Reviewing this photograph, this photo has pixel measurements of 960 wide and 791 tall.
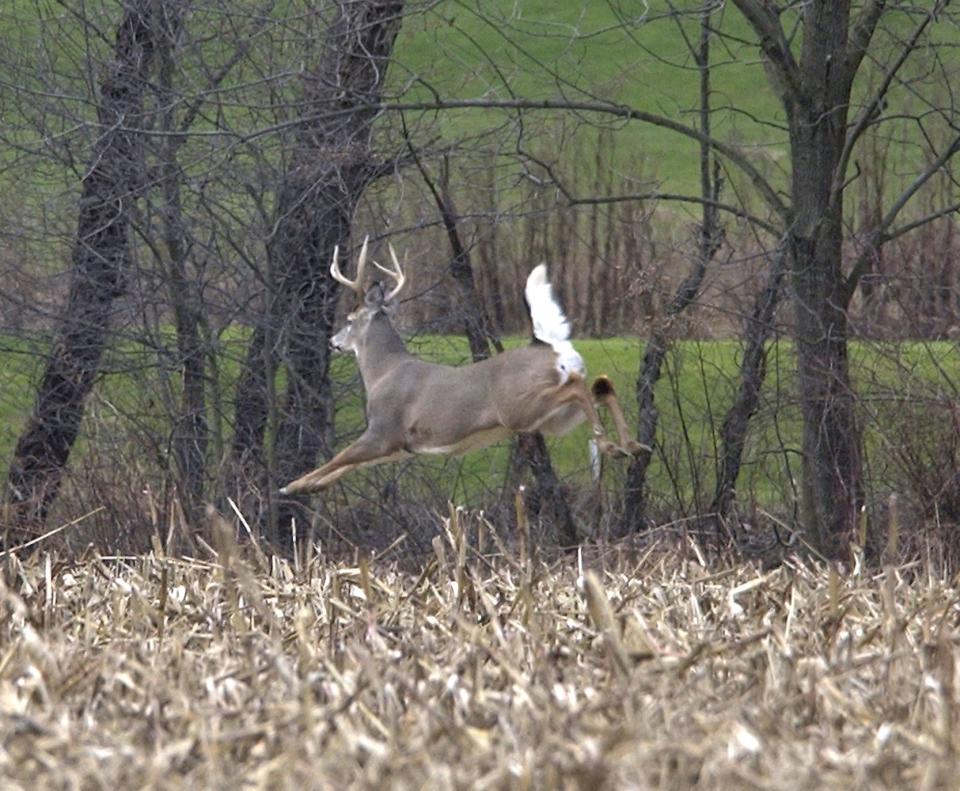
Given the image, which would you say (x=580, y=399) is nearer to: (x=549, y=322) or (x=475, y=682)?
(x=549, y=322)

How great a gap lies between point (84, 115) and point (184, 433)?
2845 millimetres

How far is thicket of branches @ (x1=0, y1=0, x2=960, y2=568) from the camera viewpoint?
43.4ft

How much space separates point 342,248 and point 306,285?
21.5 inches

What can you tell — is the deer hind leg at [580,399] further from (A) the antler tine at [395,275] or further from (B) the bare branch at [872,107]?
(B) the bare branch at [872,107]

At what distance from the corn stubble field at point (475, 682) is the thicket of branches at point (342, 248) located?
293 inches

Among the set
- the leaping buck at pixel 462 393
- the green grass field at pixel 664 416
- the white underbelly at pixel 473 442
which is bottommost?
the green grass field at pixel 664 416

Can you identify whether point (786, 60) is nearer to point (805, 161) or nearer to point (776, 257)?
point (805, 161)

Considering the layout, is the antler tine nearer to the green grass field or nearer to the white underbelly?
the white underbelly

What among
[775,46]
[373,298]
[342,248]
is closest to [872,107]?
[775,46]

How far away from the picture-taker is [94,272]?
1627 centimetres

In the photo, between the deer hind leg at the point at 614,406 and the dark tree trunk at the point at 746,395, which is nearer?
the deer hind leg at the point at 614,406

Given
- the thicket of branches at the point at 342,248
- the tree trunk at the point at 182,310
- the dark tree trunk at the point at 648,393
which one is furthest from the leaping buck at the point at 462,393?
the tree trunk at the point at 182,310

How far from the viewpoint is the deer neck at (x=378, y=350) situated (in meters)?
11.7

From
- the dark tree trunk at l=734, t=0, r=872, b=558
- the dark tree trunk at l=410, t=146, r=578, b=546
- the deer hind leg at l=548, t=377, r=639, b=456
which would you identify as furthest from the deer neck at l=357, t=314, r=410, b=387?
the dark tree trunk at l=410, t=146, r=578, b=546
